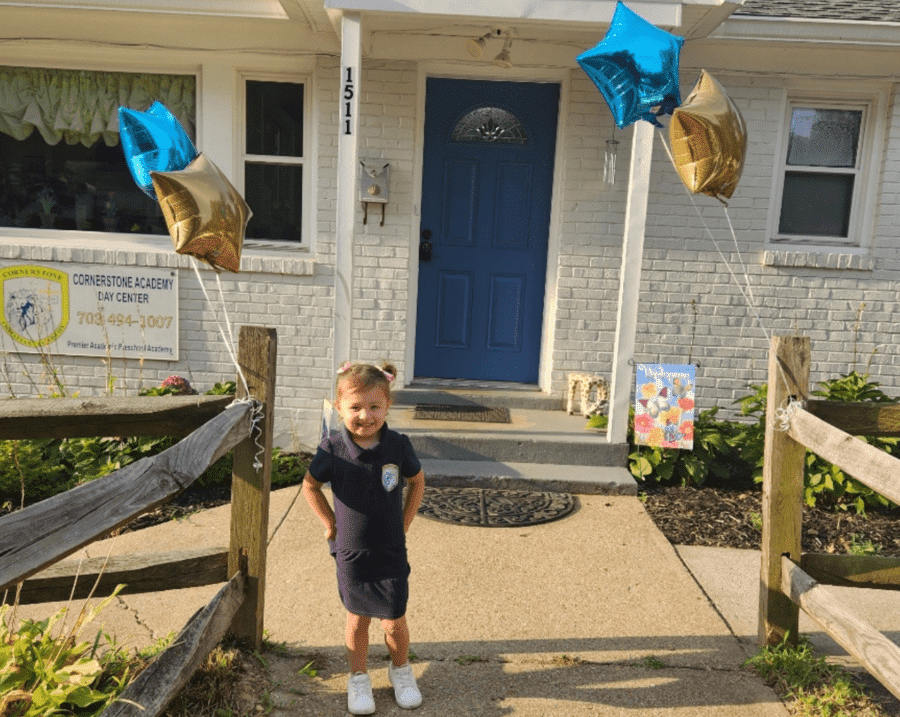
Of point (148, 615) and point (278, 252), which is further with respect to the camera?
point (278, 252)

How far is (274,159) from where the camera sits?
6.27 m

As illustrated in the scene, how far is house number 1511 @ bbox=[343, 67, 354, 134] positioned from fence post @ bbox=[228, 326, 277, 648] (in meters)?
2.61

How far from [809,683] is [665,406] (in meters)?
2.46

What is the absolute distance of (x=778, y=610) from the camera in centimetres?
322

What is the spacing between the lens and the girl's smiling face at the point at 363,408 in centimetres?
264

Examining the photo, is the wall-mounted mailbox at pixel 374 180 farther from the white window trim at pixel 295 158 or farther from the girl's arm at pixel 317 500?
the girl's arm at pixel 317 500

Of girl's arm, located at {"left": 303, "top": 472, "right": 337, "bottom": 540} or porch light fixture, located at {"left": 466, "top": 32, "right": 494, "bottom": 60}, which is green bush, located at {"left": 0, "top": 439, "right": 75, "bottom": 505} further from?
porch light fixture, located at {"left": 466, "top": 32, "right": 494, "bottom": 60}

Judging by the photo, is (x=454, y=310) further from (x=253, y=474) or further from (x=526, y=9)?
(x=253, y=474)

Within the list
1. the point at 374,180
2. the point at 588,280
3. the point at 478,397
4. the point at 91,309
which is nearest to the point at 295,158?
the point at 374,180

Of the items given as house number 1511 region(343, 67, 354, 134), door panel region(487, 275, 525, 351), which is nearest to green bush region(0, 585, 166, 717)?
house number 1511 region(343, 67, 354, 134)

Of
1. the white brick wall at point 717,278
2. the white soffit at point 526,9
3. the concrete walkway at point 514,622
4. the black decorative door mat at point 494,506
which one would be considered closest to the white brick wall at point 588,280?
the white brick wall at point 717,278

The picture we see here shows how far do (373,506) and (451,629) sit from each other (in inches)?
39.3

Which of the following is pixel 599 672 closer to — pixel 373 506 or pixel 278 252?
pixel 373 506

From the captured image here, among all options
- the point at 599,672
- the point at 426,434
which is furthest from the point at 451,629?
the point at 426,434
